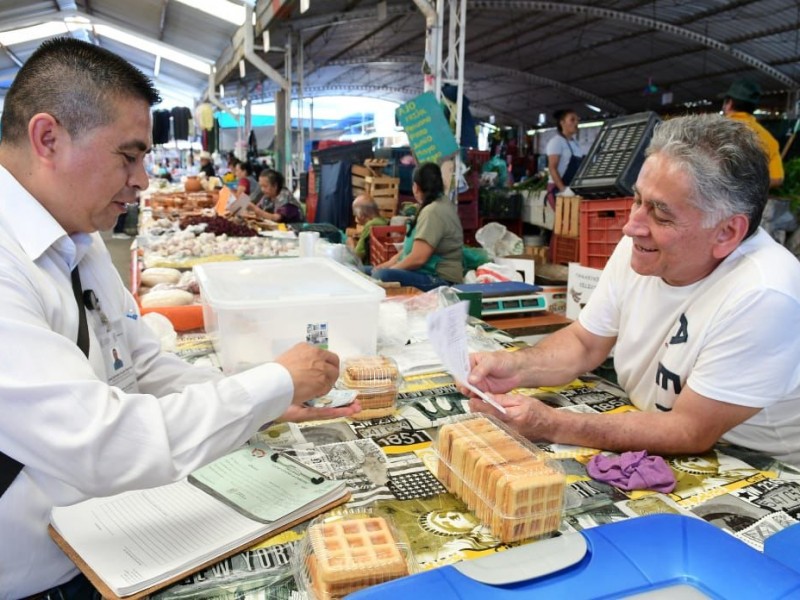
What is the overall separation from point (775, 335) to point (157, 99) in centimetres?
170

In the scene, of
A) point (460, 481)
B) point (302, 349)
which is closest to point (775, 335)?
point (460, 481)

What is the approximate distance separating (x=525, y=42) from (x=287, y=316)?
1932cm

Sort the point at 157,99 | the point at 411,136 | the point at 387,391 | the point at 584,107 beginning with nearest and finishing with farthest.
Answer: the point at 157,99, the point at 387,391, the point at 411,136, the point at 584,107

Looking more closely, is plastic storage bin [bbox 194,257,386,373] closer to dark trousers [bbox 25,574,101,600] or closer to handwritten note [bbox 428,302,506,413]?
handwritten note [bbox 428,302,506,413]

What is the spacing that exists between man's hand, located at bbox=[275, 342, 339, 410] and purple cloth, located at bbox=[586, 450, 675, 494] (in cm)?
67

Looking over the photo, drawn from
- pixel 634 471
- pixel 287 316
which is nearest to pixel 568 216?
pixel 287 316

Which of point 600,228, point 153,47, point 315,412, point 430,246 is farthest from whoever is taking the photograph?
point 153,47

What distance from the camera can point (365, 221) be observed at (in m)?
7.51

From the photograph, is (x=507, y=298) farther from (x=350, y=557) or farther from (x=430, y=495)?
(x=350, y=557)

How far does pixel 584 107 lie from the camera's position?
26.7m

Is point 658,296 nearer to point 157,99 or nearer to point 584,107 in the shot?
point 157,99

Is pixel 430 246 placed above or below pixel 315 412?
above

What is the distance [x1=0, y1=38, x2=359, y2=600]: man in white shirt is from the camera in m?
1.01

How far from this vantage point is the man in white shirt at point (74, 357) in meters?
1.01
